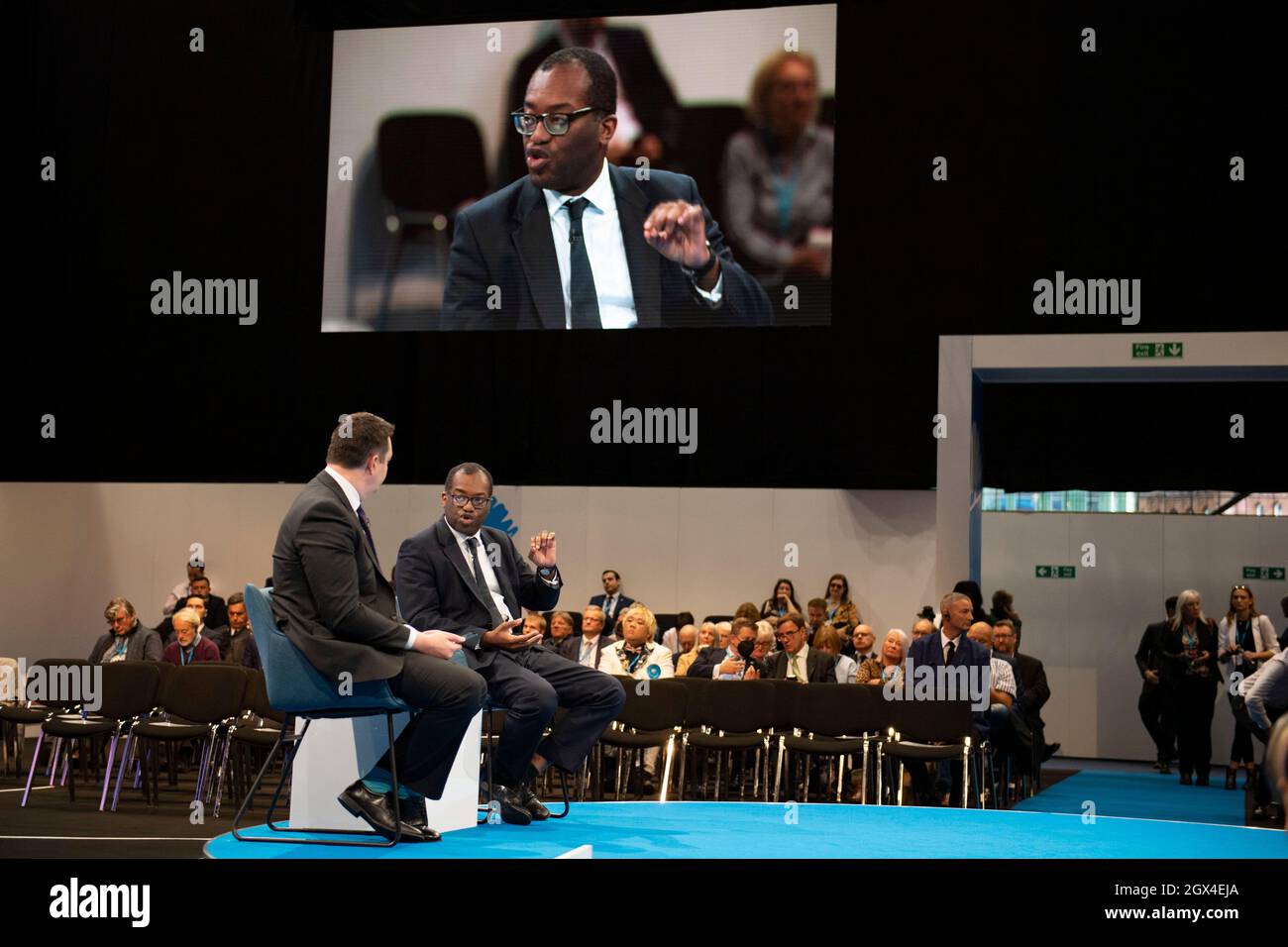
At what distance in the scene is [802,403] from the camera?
12.2m

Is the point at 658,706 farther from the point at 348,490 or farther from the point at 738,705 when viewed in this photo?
the point at 348,490

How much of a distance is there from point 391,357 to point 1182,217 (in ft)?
22.3

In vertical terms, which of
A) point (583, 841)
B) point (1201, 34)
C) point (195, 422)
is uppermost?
point (1201, 34)

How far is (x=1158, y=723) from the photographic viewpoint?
475 inches

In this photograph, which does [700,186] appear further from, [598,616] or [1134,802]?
[1134,802]

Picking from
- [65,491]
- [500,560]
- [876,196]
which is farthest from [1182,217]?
[65,491]

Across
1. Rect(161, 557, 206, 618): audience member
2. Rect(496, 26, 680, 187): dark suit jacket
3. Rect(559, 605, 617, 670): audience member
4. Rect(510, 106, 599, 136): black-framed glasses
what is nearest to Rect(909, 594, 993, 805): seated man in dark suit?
Rect(559, 605, 617, 670): audience member

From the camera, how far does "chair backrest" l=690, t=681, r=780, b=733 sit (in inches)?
332

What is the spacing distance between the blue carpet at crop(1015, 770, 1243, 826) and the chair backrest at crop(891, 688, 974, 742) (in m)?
0.99

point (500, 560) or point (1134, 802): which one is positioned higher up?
point (500, 560)

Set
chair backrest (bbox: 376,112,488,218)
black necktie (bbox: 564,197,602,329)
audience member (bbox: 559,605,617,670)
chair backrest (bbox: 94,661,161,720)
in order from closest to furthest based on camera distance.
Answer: chair backrest (bbox: 94,661,161,720), audience member (bbox: 559,605,617,670), black necktie (bbox: 564,197,602,329), chair backrest (bbox: 376,112,488,218)

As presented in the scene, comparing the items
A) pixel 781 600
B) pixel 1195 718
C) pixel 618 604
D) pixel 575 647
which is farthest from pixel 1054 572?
pixel 575 647

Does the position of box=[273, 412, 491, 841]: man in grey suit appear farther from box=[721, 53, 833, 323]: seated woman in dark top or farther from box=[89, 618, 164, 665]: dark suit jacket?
box=[721, 53, 833, 323]: seated woman in dark top

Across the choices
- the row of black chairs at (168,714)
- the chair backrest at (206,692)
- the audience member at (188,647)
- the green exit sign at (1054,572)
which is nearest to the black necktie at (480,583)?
the row of black chairs at (168,714)
